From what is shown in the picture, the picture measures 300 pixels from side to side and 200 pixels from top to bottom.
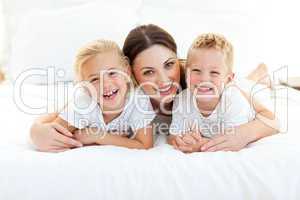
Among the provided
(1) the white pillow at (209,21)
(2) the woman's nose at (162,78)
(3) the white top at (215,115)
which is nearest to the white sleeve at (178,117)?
(3) the white top at (215,115)

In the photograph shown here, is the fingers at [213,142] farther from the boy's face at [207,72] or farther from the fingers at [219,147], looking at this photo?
the boy's face at [207,72]

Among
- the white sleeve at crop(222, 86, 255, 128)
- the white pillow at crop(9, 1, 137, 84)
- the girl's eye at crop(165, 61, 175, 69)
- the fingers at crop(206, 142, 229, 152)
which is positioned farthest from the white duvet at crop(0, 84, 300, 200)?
the white pillow at crop(9, 1, 137, 84)

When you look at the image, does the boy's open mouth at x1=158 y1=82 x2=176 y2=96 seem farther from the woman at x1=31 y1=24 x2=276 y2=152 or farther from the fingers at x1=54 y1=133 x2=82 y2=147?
the fingers at x1=54 y1=133 x2=82 y2=147

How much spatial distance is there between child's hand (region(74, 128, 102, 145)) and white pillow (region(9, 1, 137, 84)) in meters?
0.75

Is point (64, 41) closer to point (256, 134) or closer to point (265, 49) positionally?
point (265, 49)

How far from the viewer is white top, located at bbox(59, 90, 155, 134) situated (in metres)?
1.17

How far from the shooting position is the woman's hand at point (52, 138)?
109 cm

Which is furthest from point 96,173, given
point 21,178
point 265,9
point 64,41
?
point 265,9

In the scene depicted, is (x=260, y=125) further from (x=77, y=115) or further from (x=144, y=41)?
(x=77, y=115)

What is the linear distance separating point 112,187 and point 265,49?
1.36 m

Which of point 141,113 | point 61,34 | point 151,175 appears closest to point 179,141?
point 141,113

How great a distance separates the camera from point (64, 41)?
6.16 ft

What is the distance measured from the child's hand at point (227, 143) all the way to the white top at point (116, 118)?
0.19 m

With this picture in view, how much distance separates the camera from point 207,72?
3.73 feet
